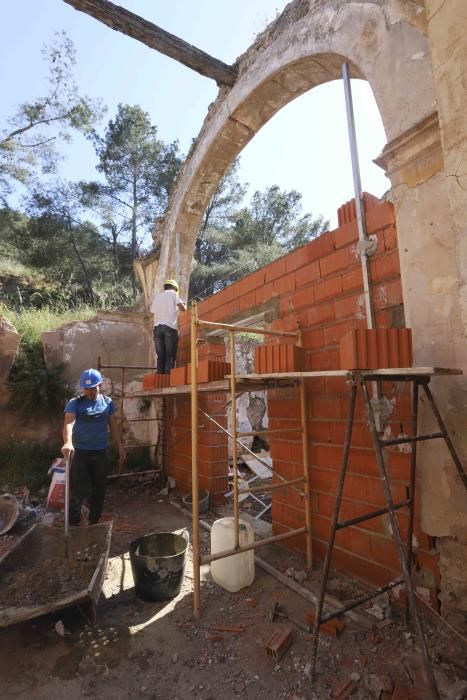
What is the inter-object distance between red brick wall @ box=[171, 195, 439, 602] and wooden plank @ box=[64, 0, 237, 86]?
11.7 ft

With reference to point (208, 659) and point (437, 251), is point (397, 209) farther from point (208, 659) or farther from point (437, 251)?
point (208, 659)

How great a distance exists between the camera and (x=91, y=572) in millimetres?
2891

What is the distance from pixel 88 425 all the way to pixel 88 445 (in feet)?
0.69

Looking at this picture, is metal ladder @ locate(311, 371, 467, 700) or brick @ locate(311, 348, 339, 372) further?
brick @ locate(311, 348, 339, 372)

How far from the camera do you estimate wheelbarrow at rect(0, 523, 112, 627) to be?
2.29 m

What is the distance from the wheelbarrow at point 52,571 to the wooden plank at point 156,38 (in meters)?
5.99

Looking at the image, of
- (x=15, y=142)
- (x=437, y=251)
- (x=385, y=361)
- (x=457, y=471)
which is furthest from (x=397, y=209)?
(x=15, y=142)

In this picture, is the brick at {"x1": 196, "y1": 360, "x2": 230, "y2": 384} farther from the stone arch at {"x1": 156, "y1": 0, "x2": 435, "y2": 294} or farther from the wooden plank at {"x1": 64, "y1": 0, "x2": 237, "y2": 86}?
the wooden plank at {"x1": 64, "y1": 0, "x2": 237, "y2": 86}

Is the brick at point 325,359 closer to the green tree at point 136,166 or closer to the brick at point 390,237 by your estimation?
the brick at point 390,237

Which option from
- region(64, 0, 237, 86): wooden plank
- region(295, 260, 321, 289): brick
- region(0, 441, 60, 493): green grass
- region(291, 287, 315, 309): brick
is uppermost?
region(64, 0, 237, 86): wooden plank

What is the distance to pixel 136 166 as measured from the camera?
58.4 feet

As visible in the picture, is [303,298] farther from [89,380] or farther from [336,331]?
[89,380]

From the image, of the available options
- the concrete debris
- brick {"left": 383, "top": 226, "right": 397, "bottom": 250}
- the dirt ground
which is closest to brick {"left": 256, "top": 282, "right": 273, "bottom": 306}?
brick {"left": 383, "top": 226, "right": 397, "bottom": 250}

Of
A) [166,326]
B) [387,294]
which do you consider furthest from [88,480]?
[387,294]
